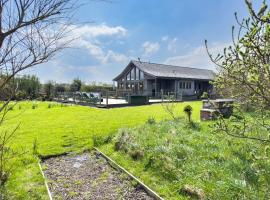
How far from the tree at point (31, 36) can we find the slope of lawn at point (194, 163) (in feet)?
8.25

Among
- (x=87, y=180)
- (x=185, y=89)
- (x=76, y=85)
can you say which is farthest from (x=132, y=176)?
(x=76, y=85)

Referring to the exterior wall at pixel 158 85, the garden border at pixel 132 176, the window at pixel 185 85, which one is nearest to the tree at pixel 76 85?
the exterior wall at pixel 158 85

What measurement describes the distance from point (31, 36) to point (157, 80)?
31992mm

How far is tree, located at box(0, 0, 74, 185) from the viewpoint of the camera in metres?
2.75

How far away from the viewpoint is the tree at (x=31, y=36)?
275 centimetres

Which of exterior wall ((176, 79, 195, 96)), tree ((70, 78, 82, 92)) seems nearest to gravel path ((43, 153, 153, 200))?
exterior wall ((176, 79, 195, 96))

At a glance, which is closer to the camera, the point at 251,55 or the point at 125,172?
the point at 251,55

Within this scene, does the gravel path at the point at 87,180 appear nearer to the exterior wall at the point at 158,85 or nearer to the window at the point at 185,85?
the exterior wall at the point at 158,85

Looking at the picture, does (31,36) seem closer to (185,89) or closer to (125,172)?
(125,172)

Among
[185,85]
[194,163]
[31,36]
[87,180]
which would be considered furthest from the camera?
[185,85]

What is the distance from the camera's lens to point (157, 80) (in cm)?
3469

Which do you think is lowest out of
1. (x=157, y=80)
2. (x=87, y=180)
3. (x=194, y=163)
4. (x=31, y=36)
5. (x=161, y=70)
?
(x=87, y=180)

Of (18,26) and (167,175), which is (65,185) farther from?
(18,26)

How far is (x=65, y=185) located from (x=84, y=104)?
20242mm
